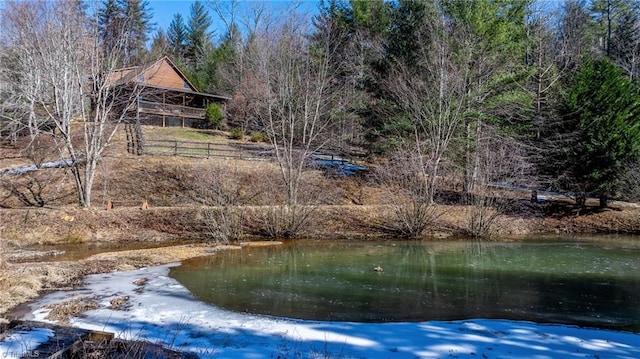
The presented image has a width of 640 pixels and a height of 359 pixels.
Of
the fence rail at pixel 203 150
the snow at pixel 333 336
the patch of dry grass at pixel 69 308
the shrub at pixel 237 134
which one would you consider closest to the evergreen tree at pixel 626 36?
the fence rail at pixel 203 150

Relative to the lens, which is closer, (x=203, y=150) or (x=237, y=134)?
(x=203, y=150)

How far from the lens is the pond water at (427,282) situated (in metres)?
9.40

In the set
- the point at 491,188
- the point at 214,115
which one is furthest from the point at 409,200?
the point at 214,115

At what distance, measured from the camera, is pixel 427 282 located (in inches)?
483

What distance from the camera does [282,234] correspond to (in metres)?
20.6

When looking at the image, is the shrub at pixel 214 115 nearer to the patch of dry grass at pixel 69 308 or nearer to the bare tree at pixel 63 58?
the bare tree at pixel 63 58

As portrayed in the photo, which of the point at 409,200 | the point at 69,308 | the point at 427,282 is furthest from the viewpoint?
the point at 409,200

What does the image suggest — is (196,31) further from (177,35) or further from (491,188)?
(491,188)

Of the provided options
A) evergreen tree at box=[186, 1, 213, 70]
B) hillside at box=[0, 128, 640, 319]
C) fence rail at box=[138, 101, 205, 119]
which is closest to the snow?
hillside at box=[0, 128, 640, 319]

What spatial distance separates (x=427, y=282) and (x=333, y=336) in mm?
5436

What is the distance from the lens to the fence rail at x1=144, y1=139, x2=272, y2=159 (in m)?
28.9

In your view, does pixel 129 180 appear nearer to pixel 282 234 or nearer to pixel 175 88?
pixel 282 234

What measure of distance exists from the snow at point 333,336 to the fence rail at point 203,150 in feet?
65.6

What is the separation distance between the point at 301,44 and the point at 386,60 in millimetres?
5458
